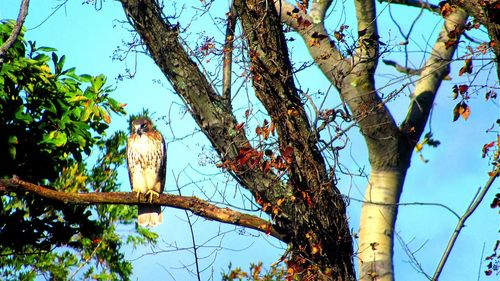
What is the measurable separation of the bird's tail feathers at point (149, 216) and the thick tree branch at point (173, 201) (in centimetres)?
110

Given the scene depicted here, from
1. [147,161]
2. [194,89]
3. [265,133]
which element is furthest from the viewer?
[147,161]

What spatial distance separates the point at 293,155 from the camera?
480 centimetres

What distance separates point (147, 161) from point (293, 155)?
7.14 feet

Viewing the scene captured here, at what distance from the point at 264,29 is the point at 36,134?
251 cm

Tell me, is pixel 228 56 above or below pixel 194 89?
above

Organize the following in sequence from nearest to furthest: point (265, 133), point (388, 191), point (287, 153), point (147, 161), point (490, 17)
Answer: point (490, 17) → point (287, 153) → point (265, 133) → point (388, 191) → point (147, 161)

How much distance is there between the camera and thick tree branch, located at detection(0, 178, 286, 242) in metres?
5.09

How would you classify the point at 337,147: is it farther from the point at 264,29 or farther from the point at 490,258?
the point at 490,258

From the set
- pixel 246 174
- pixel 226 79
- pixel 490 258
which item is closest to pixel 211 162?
pixel 246 174

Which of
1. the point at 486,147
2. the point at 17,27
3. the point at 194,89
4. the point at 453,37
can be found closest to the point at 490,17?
the point at 453,37

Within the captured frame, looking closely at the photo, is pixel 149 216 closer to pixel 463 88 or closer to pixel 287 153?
pixel 287 153

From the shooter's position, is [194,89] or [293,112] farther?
[194,89]

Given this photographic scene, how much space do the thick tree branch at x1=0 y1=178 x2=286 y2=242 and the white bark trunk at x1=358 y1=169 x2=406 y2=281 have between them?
963mm

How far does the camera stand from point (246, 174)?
15.9ft
